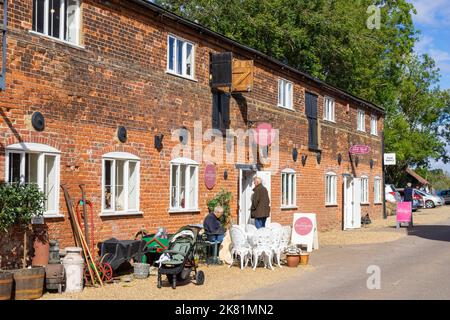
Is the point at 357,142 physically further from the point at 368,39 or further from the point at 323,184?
the point at 368,39

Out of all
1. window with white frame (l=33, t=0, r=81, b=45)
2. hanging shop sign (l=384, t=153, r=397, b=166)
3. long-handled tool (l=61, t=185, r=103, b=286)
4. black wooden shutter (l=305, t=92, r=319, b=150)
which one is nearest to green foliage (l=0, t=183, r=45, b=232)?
long-handled tool (l=61, t=185, r=103, b=286)

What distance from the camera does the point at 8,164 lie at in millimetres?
11406

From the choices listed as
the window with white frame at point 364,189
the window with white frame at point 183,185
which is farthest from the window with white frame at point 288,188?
the window with white frame at point 364,189

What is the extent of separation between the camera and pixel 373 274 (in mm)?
13328

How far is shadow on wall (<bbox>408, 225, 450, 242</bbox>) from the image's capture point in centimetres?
2258

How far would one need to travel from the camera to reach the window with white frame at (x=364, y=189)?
3200cm

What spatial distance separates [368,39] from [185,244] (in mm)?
32633

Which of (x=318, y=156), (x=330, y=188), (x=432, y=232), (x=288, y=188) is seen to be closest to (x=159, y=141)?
(x=288, y=188)

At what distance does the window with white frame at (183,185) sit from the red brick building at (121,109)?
0.03m

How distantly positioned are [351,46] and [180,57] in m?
24.7

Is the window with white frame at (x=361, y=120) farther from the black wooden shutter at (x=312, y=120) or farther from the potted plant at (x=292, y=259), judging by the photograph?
the potted plant at (x=292, y=259)

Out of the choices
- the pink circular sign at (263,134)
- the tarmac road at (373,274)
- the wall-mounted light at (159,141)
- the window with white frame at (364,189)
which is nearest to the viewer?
the tarmac road at (373,274)

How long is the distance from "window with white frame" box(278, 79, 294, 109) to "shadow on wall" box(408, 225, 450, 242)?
6.80 metres

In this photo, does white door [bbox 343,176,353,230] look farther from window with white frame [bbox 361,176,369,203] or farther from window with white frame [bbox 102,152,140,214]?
window with white frame [bbox 102,152,140,214]
